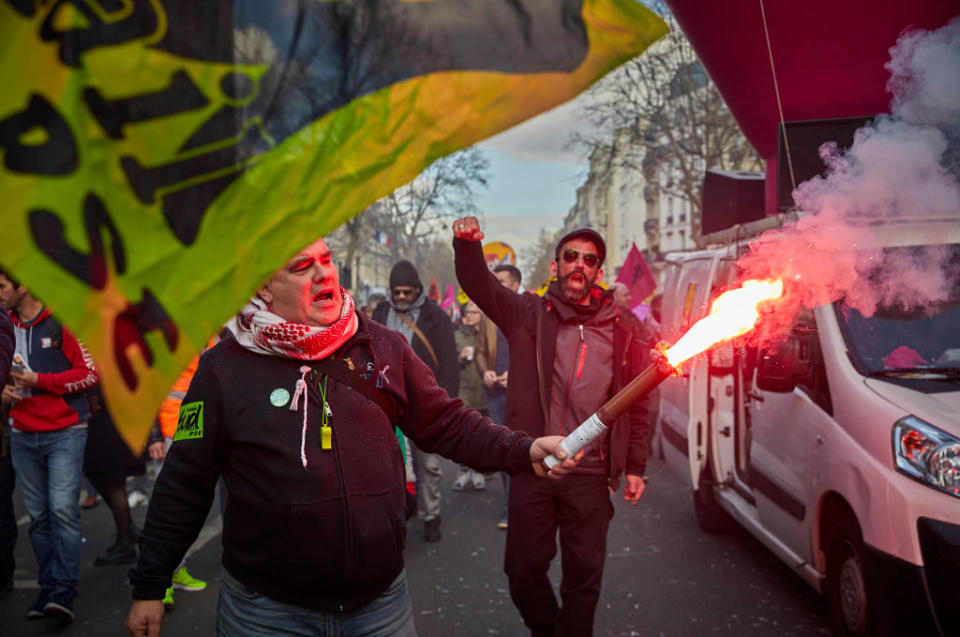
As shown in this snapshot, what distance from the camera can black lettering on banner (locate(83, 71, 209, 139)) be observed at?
146 cm

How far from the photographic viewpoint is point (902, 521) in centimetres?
333

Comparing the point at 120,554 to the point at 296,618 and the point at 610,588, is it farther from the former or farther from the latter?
the point at 296,618

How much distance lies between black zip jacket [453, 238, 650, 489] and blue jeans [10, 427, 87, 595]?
2.92 m

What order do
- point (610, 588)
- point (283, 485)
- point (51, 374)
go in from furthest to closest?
point (610, 588) < point (51, 374) < point (283, 485)

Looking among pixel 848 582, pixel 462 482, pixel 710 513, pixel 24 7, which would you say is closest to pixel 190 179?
pixel 24 7

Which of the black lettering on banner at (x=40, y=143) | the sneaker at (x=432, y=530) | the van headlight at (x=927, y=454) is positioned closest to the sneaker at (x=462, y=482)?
the sneaker at (x=432, y=530)

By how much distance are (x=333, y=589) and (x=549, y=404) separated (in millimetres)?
1891

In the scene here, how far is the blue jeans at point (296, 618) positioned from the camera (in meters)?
2.38

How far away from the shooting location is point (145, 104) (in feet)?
4.94

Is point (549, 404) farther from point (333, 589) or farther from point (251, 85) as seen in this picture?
point (251, 85)

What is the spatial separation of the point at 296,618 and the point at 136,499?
20.3ft

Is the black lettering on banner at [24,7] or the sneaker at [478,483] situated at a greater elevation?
the black lettering on banner at [24,7]

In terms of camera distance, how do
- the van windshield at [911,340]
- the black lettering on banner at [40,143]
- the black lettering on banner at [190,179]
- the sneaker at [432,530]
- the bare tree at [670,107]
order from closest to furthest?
the black lettering on banner at [40,143], the black lettering on banner at [190,179], the van windshield at [911,340], the sneaker at [432,530], the bare tree at [670,107]

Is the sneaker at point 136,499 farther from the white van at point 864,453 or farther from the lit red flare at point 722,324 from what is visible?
the lit red flare at point 722,324
